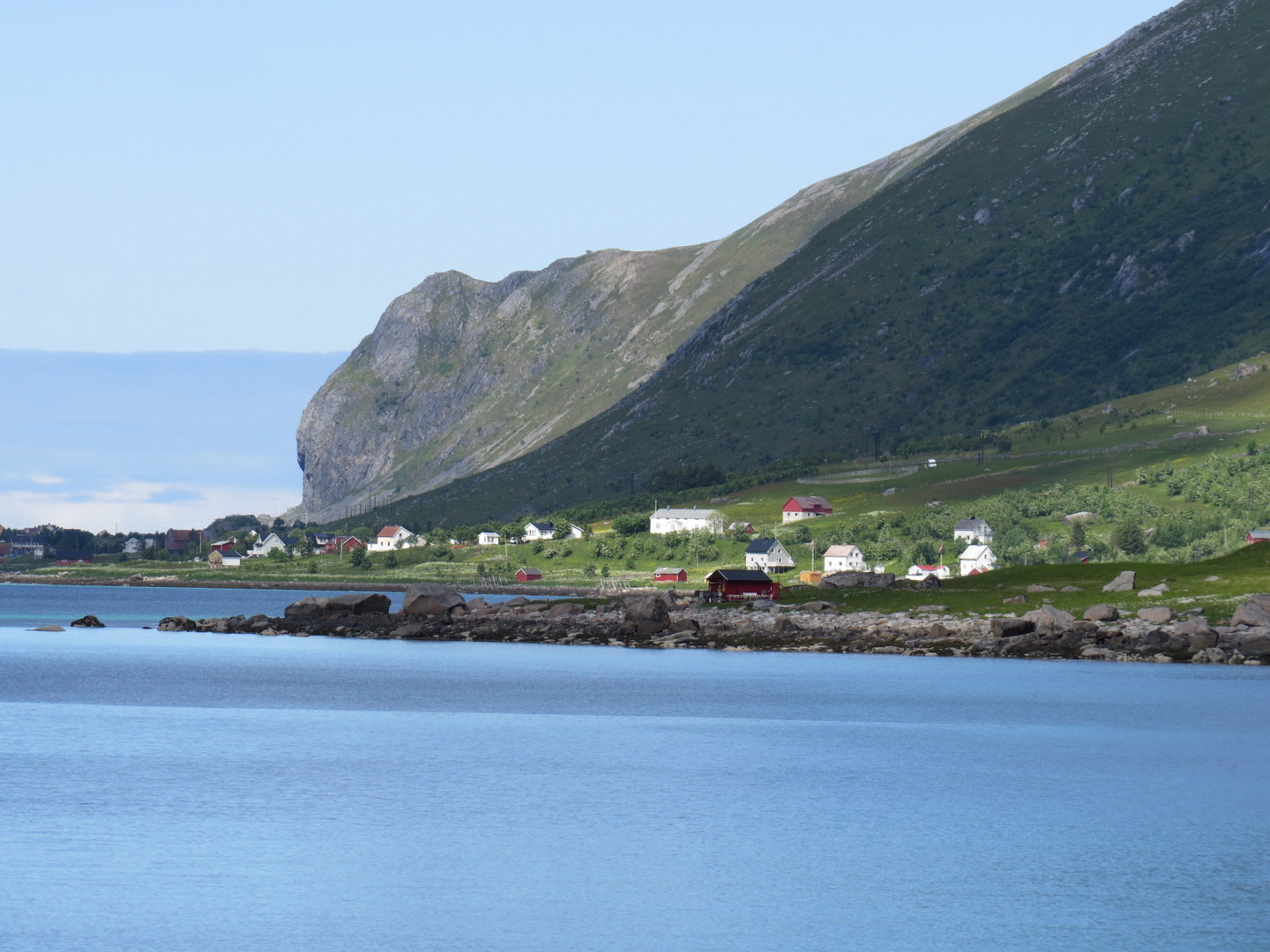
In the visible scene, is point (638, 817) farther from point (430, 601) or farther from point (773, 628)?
point (430, 601)

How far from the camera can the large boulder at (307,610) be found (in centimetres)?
16012

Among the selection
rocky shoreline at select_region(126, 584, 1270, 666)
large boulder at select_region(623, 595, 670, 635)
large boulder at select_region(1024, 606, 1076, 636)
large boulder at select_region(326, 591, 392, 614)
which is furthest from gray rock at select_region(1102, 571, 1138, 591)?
large boulder at select_region(326, 591, 392, 614)

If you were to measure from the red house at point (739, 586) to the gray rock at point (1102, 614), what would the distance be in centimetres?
4296

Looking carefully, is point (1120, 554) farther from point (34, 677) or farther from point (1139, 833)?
point (1139, 833)

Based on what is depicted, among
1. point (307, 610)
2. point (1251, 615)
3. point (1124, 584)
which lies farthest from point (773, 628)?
point (307, 610)

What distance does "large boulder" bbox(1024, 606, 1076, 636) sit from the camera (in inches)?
4813

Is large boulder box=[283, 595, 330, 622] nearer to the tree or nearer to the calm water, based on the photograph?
the calm water

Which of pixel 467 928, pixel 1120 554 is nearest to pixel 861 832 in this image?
pixel 467 928

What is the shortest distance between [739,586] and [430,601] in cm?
3299

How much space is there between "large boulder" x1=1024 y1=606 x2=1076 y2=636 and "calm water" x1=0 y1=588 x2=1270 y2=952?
20643 millimetres

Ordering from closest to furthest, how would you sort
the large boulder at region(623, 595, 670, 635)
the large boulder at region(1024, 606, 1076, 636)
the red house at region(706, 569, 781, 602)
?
the large boulder at region(1024, 606, 1076, 636)
the large boulder at region(623, 595, 670, 635)
the red house at region(706, 569, 781, 602)

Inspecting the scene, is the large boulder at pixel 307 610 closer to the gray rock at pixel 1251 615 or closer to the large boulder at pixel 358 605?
the large boulder at pixel 358 605

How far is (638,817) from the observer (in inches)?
2055

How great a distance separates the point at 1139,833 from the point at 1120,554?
145954mm
